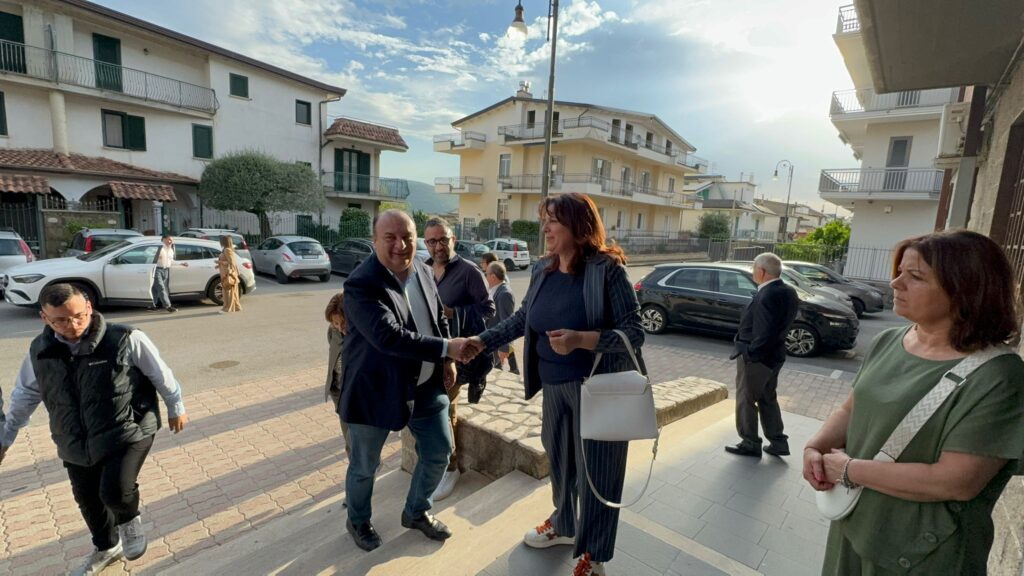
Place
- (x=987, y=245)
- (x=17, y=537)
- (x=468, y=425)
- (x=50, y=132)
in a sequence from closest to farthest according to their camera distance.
→ (x=987, y=245) < (x=17, y=537) < (x=468, y=425) < (x=50, y=132)

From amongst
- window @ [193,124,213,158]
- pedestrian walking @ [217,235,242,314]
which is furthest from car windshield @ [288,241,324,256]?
window @ [193,124,213,158]

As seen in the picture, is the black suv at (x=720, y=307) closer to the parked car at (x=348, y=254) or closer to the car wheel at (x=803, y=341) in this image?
the car wheel at (x=803, y=341)

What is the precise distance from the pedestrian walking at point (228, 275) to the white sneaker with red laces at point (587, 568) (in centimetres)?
1037

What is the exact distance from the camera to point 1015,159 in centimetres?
423

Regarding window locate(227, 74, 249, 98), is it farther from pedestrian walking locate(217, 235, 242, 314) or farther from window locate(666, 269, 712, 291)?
window locate(666, 269, 712, 291)

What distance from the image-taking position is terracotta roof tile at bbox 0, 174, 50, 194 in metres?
15.7

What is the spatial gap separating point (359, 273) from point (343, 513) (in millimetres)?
1844

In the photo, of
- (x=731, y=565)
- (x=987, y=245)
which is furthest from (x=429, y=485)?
(x=987, y=245)

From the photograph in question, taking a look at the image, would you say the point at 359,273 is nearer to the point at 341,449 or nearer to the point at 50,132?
the point at 341,449

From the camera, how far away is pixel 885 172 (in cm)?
1848

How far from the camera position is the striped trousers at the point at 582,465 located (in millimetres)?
2383

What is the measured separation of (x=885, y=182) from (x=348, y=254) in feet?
67.2

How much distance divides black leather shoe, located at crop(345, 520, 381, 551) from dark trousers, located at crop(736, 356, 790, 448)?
3.10 m

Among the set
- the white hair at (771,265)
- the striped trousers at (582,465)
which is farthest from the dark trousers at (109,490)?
the white hair at (771,265)
